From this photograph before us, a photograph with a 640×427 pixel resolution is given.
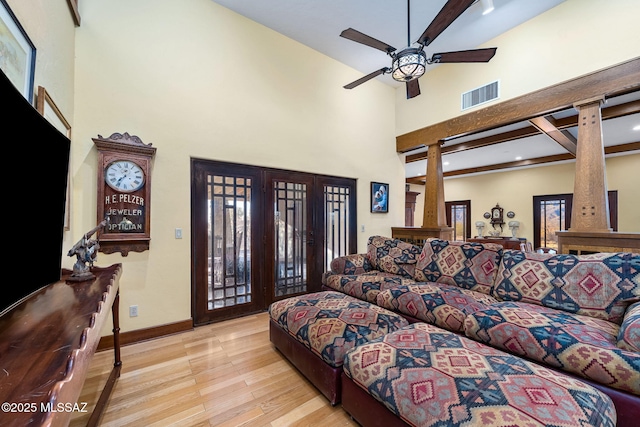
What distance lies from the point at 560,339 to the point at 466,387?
88cm

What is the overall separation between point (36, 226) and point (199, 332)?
2.11m

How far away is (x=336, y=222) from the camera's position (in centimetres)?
435

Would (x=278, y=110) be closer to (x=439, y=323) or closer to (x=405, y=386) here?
(x=439, y=323)

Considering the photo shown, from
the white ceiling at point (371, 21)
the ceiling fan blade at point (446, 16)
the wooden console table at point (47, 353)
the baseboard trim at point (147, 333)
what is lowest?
the baseboard trim at point (147, 333)

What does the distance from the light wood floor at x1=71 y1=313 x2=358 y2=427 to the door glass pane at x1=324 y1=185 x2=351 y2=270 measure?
1.92m

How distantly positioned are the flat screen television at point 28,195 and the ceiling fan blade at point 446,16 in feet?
8.69

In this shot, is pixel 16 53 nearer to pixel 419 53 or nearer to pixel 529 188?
pixel 419 53

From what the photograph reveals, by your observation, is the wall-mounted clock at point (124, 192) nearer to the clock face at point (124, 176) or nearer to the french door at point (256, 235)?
the clock face at point (124, 176)

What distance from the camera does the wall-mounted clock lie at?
2533 millimetres

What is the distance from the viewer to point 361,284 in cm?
288

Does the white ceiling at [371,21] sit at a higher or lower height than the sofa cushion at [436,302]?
higher

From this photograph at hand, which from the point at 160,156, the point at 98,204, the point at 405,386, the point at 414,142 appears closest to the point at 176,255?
the point at 98,204

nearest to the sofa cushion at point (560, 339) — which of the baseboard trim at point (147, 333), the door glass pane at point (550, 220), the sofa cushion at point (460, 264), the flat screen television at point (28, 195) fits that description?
the sofa cushion at point (460, 264)

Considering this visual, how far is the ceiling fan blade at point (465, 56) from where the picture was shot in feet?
8.05
